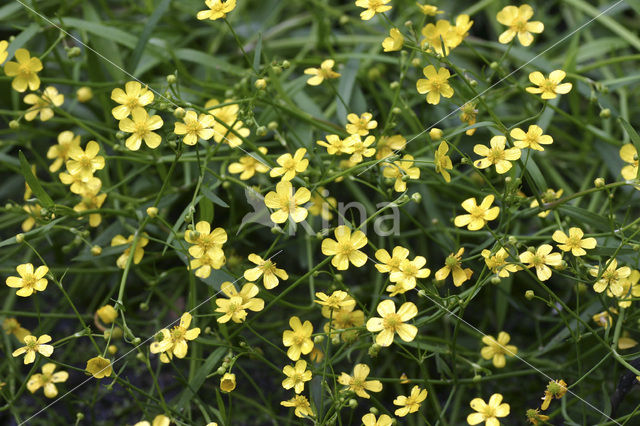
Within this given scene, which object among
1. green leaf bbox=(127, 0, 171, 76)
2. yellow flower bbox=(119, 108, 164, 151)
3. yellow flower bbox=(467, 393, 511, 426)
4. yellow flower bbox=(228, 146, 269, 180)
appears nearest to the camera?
yellow flower bbox=(467, 393, 511, 426)

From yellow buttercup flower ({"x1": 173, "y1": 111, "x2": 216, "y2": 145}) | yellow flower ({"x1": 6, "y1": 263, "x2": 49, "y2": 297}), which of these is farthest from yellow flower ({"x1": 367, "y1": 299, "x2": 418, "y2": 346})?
yellow flower ({"x1": 6, "y1": 263, "x2": 49, "y2": 297})

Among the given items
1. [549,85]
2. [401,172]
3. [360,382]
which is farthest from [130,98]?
[549,85]

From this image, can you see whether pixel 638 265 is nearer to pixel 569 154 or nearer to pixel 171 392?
pixel 569 154

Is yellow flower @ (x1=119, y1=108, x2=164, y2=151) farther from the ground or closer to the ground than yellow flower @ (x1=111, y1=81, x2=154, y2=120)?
closer to the ground

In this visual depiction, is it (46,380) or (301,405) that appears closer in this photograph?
(301,405)

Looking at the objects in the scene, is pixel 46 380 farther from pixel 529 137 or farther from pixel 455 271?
pixel 529 137

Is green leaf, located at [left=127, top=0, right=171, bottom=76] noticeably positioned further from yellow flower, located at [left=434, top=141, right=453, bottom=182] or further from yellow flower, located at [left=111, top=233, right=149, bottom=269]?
yellow flower, located at [left=434, top=141, right=453, bottom=182]
